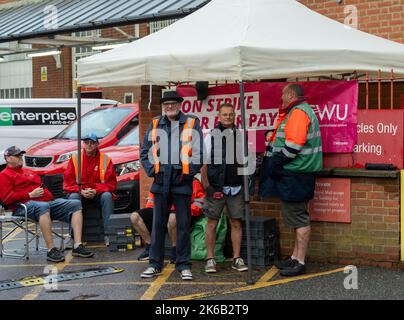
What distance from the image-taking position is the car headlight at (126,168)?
1095 centimetres

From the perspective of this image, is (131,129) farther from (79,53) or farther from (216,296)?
(79,53)

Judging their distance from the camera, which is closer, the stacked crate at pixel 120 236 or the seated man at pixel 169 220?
the seated man at pixel 169 220

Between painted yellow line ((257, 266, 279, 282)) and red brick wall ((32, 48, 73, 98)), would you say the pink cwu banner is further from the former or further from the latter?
red brick wall ((32, 48, 73, 98))

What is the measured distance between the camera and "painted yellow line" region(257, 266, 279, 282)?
24.7 feet

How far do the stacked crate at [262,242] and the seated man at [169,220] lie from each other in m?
0.63

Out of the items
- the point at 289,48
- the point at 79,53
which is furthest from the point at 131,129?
the point at 79,53

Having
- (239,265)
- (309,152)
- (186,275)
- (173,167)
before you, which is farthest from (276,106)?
(186,275)

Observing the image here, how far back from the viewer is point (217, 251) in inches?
332

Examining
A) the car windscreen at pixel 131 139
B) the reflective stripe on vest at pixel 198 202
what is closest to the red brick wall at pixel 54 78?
the car windscreen at pixel 131 139

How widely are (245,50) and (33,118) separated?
29.6 feet

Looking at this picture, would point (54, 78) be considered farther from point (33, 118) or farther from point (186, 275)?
point (186, 275)

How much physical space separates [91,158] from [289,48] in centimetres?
337

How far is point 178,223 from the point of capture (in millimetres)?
7625

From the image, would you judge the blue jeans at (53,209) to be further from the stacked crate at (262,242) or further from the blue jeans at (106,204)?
the stacked crate at (262,242)
